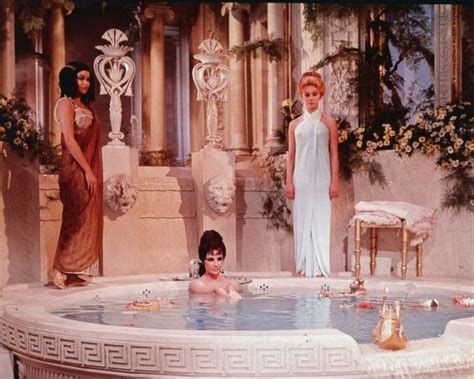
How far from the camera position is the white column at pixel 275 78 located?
30.7 feet

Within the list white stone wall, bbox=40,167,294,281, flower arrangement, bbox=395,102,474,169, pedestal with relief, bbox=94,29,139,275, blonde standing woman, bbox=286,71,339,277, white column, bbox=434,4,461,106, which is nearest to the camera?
flower arrangement, bbox=395,102,474,169

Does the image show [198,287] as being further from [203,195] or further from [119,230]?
[203,195]

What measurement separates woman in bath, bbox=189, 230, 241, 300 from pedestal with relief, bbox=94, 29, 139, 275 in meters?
1.65

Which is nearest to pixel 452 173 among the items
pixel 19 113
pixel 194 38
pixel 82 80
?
pixel 82 80

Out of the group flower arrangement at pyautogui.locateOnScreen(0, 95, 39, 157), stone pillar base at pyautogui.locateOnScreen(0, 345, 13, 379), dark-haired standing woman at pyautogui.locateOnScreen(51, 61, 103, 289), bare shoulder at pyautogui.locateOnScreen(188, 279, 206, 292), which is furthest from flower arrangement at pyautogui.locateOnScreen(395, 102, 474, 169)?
stone pillar base at pyautogui.locateOnScreen(0, 345, 13, 379)

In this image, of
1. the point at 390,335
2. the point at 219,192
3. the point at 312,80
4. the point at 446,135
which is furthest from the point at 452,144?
the point at 390,335

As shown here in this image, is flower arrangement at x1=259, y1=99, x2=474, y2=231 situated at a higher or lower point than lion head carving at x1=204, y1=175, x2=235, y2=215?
higher

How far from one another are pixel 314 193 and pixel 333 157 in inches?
13.2

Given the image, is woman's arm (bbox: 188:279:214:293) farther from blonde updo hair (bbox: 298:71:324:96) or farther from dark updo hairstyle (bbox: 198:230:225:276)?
blonde updo hair (bbox: 298:71:324:96)

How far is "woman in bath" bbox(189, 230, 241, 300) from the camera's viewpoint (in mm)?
5750

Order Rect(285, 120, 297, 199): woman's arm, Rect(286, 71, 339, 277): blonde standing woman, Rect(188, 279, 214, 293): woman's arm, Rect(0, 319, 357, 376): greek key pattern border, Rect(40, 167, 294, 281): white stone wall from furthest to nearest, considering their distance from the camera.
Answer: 1. Rect(40, 167, 294, 281): white stone wall
2. Rect(285, 120, 297, 199): woman's arm
3. Rect(286, 71, 339, 277): blonde standing woman
4. Rect(188, 279, 214, 293): woman's arm
5. Rect(0, 319, 357, 376): greek key pattern border

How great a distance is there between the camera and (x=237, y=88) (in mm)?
10117

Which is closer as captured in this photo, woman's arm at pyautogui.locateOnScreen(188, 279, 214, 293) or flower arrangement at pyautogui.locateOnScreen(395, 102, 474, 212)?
woman's arm at pyautogui.locateOnScreen(188, 279, 214, 293)

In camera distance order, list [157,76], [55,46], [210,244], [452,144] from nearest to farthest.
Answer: [210,244] < [452,144] < [55,46] < [157,76]
